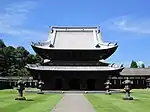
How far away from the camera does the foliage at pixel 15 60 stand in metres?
112

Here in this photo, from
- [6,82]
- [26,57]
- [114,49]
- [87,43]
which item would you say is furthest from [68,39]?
[26,57]

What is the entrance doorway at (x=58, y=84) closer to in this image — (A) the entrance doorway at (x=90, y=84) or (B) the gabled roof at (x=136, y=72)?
(A) the entrance doorway at (x=90, y=84)

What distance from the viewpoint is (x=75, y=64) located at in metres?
73.4

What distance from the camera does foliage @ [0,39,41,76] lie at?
11238 cm

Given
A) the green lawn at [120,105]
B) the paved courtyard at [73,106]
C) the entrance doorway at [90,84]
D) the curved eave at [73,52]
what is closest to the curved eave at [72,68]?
the entrance doorway at [90,84]

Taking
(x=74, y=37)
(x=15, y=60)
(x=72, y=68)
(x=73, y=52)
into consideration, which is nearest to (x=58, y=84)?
(x=72, y=68)

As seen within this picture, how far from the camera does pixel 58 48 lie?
7419 cm

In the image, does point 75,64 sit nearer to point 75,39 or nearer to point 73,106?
point 75,39

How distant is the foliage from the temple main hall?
1393 inches

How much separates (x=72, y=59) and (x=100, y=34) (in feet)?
41.9

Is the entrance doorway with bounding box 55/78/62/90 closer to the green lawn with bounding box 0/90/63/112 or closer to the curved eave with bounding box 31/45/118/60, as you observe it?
the curved eave with bounding box 31/45/118/60

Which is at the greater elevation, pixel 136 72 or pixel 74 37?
pixel 74 37

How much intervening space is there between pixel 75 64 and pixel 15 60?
52.3 meters

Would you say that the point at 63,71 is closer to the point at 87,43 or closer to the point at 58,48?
the point at 58,48
